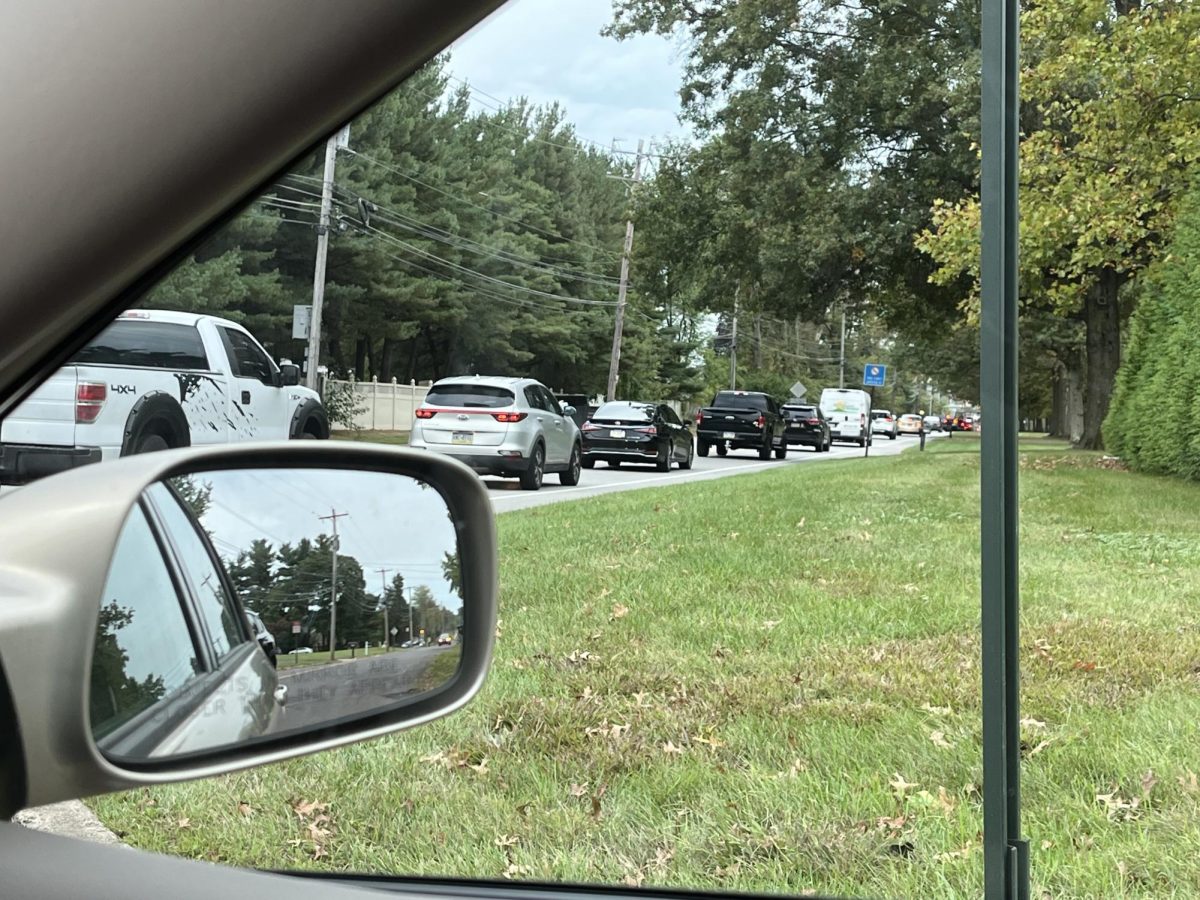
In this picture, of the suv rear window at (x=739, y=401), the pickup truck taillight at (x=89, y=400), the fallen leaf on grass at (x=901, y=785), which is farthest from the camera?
the suv rear window at (x=739, y=401)

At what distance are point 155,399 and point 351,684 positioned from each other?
0.73 m

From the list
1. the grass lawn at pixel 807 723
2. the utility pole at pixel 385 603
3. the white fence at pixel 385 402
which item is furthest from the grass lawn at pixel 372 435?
the grass lawn at pixel 807 723

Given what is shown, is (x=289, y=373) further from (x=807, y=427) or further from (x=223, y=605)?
(x=807, y=427)

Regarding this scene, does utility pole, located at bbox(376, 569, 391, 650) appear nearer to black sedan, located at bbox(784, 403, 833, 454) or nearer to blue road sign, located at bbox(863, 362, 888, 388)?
blue road sign, located at bbox(863, 362, 888, 388)

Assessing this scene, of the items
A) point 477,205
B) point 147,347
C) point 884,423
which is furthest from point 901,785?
point 147,347

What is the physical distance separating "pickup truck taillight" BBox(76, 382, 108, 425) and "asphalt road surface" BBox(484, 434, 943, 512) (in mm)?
1253

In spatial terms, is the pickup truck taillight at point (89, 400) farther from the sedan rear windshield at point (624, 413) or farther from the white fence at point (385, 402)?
the sedan rear windshield at point (624, 413)

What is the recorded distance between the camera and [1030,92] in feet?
6.97

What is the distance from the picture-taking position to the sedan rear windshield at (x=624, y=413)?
3.22 m

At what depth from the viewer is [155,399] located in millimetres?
1527

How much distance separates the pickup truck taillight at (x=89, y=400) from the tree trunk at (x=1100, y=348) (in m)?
2.16

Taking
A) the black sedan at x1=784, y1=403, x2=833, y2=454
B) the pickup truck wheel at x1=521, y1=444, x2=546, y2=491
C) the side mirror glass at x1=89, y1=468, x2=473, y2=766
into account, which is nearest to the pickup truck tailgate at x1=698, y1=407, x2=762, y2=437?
the black sedan at x1=784, y1=403, x2=833, y2=454

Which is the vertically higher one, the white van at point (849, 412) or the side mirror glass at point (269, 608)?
the white van at point (849, 412)

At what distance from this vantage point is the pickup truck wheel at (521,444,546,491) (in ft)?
10.8
